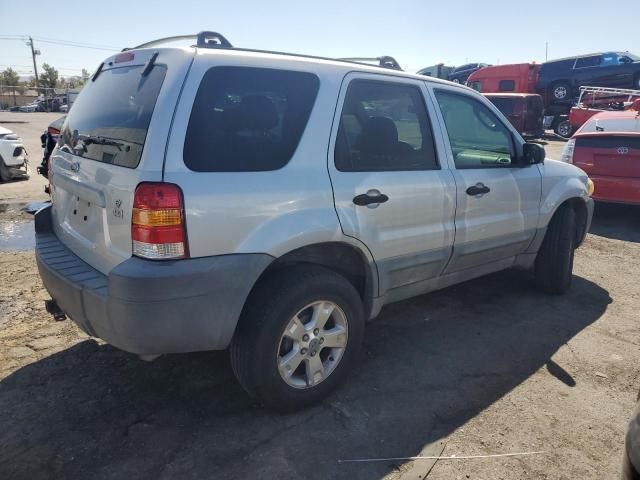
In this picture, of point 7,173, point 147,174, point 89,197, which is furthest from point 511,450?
point 7,173

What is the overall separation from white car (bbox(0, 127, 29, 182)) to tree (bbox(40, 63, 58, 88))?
232 ft

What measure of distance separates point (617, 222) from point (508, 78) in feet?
50.6

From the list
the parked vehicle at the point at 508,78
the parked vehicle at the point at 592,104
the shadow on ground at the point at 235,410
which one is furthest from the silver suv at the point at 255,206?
the parked vehicle at the point at 508,78

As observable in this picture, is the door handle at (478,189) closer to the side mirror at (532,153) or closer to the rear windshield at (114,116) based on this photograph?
the side mirror at (532,153)

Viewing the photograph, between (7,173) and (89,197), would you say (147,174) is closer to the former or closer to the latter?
(89,197)

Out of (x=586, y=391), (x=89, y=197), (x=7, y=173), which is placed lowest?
(x=586, y=391)

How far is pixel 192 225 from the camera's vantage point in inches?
88.1

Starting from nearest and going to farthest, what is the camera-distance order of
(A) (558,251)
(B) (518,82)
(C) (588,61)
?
(A) (558,251), (C) (588,61), (B) (518,82)

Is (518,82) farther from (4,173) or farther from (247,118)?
(247,118)

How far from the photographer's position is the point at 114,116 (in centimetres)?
261

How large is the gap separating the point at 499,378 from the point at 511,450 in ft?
2.31

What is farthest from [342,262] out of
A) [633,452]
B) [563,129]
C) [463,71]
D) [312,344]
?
[463,71]

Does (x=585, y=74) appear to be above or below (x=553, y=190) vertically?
above

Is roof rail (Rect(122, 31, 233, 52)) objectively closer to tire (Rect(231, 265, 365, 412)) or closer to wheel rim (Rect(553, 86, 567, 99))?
tire (Rect(231, 265, 365, 412))
